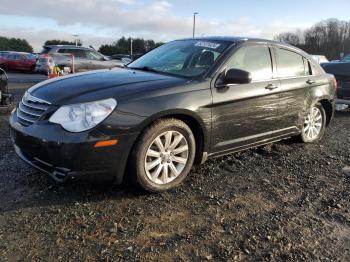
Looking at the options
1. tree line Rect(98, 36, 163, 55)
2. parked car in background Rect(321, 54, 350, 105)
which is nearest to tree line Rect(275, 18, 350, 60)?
tree line Rect(98, 36, 163, 55)

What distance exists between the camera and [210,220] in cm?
365

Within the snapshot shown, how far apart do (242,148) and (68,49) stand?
1786 centimetres

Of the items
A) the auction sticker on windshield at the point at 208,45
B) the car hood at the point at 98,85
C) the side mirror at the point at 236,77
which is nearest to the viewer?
the car hood at the point at 98,85

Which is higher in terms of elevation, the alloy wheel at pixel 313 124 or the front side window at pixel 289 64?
the front side window at pixel 289 64

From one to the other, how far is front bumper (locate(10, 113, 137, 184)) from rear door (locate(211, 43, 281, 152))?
116 centimetres

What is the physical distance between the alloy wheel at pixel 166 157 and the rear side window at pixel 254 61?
1136 mm

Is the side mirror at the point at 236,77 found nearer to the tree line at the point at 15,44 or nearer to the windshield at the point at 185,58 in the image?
the windshield at the point at 185,58

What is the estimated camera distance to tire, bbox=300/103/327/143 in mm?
6297

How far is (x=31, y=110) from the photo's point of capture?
4012 millimetres

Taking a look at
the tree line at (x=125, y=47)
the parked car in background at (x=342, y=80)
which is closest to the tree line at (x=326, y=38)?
the tree line at (x=125, y=47)

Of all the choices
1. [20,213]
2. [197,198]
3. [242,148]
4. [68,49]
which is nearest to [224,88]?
[242,148]

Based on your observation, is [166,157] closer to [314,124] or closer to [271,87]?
[271,87]

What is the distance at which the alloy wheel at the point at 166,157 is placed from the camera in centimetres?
406

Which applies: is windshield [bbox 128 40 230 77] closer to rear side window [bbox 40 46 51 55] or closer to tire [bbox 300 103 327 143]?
tire [bbox 300 103 327 143]
